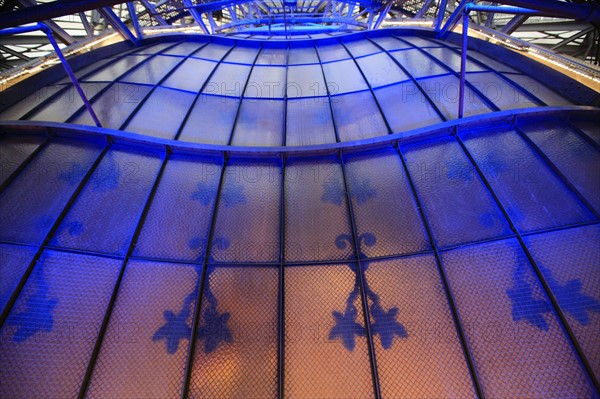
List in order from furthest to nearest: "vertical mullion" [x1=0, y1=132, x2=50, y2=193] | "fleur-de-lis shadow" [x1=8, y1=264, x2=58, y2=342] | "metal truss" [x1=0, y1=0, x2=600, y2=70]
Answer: "vertical mullion" [x1=0, y1=132, x2=50, y2=193], "metal truss" [x1=0, y1=0, x2=600, y2=70], "fleur-de-lis shadow" [x1=8, y1=264, x2=58, y2=342]

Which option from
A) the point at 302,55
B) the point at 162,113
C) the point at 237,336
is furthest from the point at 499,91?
the point at 162,113

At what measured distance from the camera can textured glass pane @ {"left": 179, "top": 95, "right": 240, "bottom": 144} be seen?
30.2ft

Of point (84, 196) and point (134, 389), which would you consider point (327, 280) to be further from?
point (84, 196)

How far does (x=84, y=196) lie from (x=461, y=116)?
11448 mm

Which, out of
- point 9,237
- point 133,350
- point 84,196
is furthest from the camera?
point 84,196

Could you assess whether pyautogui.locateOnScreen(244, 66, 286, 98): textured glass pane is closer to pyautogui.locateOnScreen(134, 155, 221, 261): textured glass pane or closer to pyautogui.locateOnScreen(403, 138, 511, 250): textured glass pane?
pyautogui.locateOnScreen(134, 155, 221, 261): textured glass pane

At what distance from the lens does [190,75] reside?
11406 mm

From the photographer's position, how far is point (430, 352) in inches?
217

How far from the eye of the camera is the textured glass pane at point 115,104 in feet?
30.2

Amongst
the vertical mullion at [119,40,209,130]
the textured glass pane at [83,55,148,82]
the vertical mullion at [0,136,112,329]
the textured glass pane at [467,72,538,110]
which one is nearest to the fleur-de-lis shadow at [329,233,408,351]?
the vertical mullion at [0,136,112,329]

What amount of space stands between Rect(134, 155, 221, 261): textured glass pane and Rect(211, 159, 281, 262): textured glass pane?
38cm

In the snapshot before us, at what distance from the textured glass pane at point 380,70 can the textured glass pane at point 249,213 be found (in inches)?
225

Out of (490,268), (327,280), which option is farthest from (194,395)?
(490,268)

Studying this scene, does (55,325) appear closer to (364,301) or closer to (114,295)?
(114,295)
